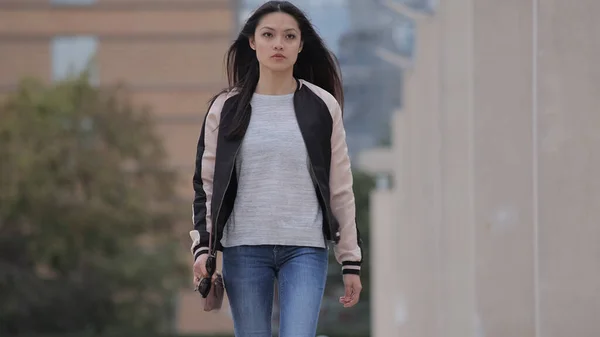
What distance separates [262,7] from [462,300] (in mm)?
5404

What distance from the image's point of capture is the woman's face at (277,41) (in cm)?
552

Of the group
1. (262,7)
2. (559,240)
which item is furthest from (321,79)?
(559,240)

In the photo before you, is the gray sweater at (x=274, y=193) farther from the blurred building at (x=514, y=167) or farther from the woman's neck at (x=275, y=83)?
the blurred building at (x=514, y=167)

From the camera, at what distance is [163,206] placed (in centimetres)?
4347

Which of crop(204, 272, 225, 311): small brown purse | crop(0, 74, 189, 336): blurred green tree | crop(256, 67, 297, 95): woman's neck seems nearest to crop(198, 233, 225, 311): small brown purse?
crop(204, 272, 225, 311): small brown purse

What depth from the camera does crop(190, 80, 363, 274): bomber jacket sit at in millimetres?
5406

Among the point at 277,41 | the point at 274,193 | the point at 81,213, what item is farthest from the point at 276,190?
the point at 81,213

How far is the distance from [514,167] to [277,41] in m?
4.40

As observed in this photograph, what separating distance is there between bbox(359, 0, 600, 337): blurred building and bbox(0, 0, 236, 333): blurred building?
4039 cm

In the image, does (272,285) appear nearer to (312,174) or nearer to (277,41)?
(312,174)

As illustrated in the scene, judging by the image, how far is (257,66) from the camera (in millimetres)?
5758

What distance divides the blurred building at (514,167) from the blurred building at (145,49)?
4039 centimetres

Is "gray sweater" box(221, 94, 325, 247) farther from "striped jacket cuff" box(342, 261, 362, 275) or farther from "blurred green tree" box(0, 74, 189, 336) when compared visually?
"blurred green tree" box(0, 74, 189, 336)

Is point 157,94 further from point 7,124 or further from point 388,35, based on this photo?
point 7,124
